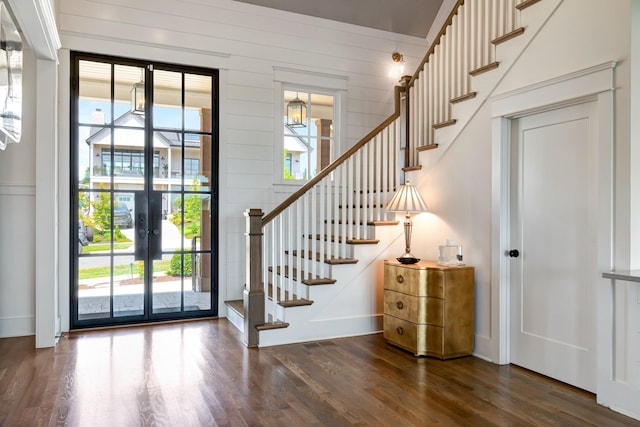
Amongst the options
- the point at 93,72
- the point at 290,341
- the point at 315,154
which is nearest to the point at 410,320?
the point at 290,341

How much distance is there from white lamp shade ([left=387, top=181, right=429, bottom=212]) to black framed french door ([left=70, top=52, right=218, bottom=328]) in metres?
2.07

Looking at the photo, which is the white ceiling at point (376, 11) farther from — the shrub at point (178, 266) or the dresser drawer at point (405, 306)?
the dresser drawer at point (405, 306)

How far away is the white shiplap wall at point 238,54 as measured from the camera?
4.56 metres

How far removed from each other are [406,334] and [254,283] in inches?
55.6

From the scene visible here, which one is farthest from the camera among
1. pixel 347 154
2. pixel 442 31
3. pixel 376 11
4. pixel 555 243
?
pixel 376 11

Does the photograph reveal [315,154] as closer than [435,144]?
No

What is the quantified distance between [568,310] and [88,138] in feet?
15.1

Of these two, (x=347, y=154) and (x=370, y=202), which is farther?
(x=370, y=202)

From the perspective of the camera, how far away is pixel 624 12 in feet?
8.79

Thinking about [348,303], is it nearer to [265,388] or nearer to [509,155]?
[265,388]

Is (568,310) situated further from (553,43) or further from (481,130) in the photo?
(553,43)

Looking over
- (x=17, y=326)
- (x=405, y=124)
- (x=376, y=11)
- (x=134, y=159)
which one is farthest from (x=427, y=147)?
(x=17, y=326)

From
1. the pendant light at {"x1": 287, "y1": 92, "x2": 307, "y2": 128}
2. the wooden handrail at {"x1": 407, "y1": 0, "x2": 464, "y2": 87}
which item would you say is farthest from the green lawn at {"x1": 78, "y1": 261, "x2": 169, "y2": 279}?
the wooden handrail at {"x1": 407, "y1": 0, "x2": 464, "y2": 87}

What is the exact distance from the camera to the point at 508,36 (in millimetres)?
3465
